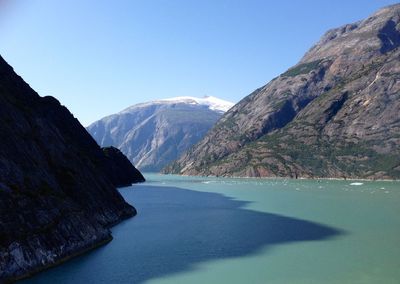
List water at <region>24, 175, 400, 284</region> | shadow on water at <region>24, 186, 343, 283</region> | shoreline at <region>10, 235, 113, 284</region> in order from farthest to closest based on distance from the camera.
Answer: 1. shadow on water at <region>24, 186, 343, 283</region>
2. water at <region>24, 175, 400, 284</region>
3. shoreline at <region>10, 235, 113, 284</region>

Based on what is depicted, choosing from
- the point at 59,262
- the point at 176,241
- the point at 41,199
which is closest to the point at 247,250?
the point at 176,241

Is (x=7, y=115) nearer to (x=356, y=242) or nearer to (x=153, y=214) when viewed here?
(x=153, y=214)

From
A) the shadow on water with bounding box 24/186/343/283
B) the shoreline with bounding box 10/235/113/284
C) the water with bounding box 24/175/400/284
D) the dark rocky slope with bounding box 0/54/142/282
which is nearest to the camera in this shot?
the shoreline with bounding box 10/235/113/284

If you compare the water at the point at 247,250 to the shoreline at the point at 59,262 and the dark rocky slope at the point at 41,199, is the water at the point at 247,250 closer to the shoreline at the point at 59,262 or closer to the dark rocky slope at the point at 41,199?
the shoreline at the point at 59,262

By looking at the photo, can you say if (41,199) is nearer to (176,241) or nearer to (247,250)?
(176,241)

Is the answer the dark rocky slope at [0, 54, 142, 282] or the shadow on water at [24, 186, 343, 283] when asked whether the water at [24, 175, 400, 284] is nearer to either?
the shadow on water at [24, 186, 343, 283]

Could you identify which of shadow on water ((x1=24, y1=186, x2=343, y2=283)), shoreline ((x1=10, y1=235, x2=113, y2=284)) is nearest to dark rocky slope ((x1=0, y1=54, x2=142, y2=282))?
shoreline ((x1=10, y1=235, x2=113, y2=284))

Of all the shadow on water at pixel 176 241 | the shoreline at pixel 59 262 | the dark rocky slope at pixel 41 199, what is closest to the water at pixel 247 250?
the shadow on water at pixel 176 241
